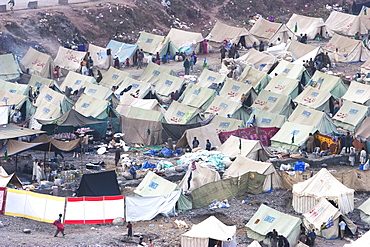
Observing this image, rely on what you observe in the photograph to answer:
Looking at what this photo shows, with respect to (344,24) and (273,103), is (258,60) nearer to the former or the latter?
(273,103)

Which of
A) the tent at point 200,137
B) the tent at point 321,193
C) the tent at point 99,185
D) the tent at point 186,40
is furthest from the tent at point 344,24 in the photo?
the tent at point 99,185

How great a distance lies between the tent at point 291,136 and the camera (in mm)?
45312

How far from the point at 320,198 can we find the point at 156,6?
35300 mm

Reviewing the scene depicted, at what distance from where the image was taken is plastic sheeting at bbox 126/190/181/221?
3697 centimetres

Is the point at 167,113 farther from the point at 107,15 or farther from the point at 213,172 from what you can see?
the point at 107,15

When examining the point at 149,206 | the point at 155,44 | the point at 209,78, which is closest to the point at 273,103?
the point at 209,78

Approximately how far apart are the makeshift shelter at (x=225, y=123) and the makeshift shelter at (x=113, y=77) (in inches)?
369

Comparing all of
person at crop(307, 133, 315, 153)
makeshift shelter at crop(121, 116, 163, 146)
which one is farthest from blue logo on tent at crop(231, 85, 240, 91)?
person at crop(307, 133, 315, 153)

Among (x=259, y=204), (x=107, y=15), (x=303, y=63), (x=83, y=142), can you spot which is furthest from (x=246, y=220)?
(x=107, y=15)

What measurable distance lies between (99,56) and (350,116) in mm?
18208

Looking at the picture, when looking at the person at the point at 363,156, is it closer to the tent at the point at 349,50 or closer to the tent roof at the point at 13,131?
the tent roof at the point at 13,131

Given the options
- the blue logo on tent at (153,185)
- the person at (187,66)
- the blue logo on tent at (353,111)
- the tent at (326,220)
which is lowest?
the person at (187,66)

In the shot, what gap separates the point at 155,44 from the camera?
62.7 metres

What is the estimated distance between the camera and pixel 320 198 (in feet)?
125
